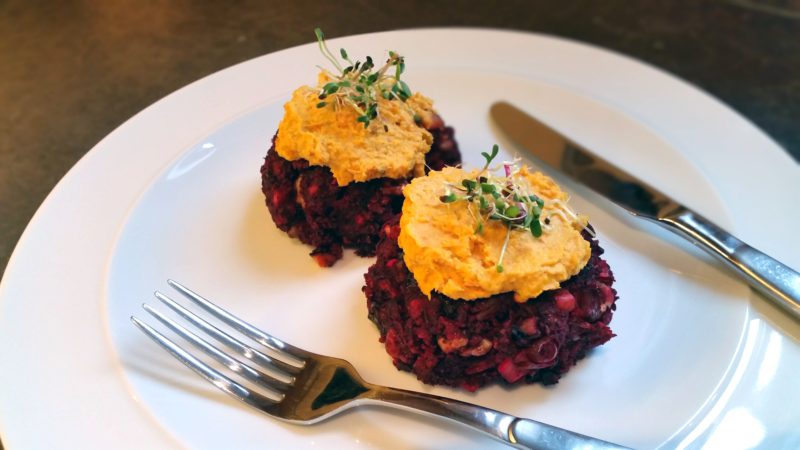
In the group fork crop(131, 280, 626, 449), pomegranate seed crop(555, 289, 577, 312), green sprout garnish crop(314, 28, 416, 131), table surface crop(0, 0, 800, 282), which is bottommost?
fork crop(131, 280, 626, 449)

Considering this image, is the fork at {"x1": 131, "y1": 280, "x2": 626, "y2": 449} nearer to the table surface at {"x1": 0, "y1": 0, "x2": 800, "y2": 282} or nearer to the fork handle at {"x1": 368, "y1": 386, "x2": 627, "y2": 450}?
the fork handle at {"x1": 368, "y1": 386, "x2": 627, "y2": 450}

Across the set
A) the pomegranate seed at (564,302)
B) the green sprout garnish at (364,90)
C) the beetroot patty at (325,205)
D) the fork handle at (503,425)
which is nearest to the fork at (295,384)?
the fork handle at (503,425)

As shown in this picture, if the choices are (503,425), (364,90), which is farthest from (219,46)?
(503,425)

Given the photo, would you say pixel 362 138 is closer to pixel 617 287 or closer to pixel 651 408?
pixel 617 287

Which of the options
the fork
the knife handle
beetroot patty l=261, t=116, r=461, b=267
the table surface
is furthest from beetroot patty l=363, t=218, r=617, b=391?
the table surface

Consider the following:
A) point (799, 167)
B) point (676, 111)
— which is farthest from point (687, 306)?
point (676, 111)
